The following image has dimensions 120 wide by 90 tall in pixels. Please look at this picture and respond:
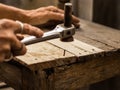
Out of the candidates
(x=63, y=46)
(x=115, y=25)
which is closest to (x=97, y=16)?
(x=115, y=25)

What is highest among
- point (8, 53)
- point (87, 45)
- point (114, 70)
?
point (8, 53)

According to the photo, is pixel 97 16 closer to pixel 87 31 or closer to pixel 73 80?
pixel 87 31

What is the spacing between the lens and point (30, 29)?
0.69 meters

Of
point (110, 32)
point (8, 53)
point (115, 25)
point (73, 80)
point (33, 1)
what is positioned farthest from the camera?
point (33, 1)

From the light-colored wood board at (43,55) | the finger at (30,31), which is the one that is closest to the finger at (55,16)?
the light-colored wood board at (43,55)

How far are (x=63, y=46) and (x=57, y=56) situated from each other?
0.38ft

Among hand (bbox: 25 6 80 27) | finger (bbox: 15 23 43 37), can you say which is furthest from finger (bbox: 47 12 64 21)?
finger (bbox: 15 23 43 37)

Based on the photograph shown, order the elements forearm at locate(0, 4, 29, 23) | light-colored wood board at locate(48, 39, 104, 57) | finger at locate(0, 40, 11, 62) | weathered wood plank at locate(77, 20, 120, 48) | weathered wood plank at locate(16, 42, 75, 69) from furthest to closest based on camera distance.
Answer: forearm at locate(0, 4, 29, 23) < weathered wood plank at locate(77, 20, 120, 48) < light-colored wood board at locate(48, 39, 104, 57) < weathered wood plank at locate(16, 42, 75, 69) < finger at locate(0, 40, 11, 62)

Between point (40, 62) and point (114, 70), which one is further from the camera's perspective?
point (114, 70)

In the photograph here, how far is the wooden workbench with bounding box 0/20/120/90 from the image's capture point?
36.5 inches

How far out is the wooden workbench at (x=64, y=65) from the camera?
93cm

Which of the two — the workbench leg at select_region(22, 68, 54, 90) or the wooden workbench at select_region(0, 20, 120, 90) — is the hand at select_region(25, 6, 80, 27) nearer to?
the wooden workbench at select_region(0, 20, 120, 90)

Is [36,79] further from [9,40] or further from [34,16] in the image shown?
[34,16]

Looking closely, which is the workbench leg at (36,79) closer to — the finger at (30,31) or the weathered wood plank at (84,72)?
the weathered wood plank at (84,72)
